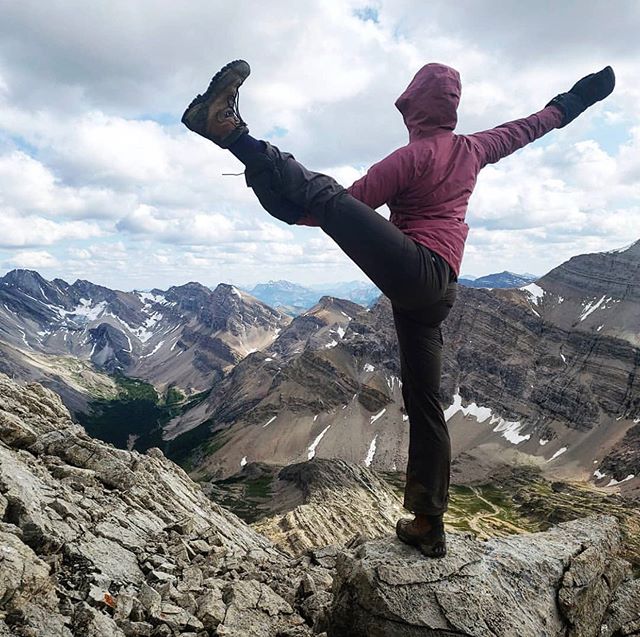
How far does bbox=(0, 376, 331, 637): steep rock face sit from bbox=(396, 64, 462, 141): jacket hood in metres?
10.0

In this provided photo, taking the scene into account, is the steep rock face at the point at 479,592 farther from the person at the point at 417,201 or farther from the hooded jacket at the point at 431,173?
the hooded jacket at the point at 431,173

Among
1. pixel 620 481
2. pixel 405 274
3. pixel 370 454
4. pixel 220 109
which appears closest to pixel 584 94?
pixel 405 274

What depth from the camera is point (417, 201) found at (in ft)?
26.1

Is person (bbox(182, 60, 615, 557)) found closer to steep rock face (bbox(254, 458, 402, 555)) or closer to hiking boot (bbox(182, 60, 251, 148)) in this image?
hiking boot (bbox(182, 60, 251, 148))

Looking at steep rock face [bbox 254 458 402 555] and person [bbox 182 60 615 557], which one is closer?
person [bbox 182 60 615 557]

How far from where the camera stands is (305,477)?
134 m

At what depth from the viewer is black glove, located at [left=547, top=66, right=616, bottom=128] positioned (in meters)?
9.30

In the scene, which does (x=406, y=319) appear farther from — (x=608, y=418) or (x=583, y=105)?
(x=608, y=418)

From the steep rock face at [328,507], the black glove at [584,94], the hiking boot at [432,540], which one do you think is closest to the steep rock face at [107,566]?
the hiking boot at [432,540]

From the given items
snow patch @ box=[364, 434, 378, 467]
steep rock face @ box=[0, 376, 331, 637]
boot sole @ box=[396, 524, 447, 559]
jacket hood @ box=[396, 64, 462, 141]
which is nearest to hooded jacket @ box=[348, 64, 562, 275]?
jacket hood @ box=[396, 64, 462, 141]

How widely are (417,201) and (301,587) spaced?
36.2 ft

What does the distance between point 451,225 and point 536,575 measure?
7.25 meters

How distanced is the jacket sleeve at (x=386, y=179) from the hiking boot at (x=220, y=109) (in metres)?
2.07

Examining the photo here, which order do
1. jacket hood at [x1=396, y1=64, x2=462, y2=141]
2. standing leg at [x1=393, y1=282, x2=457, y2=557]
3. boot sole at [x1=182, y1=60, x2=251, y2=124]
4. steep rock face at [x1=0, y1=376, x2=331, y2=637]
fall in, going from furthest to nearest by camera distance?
standing leg at [x1=393, y1=282, x2=457, y2=557] → steep rock face at [x1=0, y1=376, x2=331, y2=637] → jacket hood at [x1=396, y1=64, x2=462, y2=141] → boot sole at [x1=182, y1=60, x2=251, y2=124]
